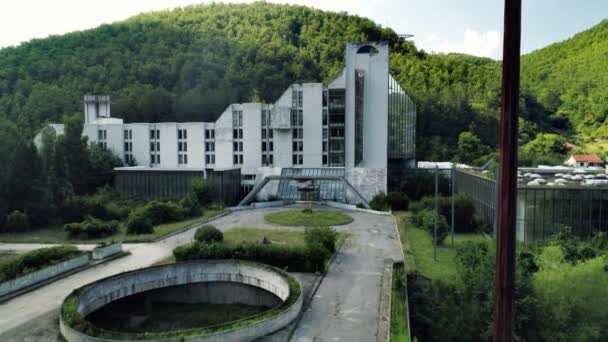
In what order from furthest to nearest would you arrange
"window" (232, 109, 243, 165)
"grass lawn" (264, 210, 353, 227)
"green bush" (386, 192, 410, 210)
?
"window" (232, 109, 243, 165) < "green bush" (386, 192, 410, 210) < "grass lawn" (264, 210, 353, 227)

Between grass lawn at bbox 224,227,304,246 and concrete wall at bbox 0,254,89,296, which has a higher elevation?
concrete wall at bbox 0,254,89,296

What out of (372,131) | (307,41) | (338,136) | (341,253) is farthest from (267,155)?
(307,41)

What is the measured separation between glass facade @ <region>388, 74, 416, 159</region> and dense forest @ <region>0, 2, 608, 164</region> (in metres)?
14.0

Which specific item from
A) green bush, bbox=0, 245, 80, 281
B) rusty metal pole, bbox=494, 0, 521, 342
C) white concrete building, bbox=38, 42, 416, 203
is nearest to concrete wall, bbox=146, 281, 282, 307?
green bush, bbox=0, 245, 80, 281

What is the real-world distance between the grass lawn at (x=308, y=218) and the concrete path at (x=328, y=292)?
4.73 metres

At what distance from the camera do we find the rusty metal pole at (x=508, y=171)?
15.2 feet

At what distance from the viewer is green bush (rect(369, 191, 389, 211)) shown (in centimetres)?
4972

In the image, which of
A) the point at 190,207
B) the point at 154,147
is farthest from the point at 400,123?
the point at 154,147

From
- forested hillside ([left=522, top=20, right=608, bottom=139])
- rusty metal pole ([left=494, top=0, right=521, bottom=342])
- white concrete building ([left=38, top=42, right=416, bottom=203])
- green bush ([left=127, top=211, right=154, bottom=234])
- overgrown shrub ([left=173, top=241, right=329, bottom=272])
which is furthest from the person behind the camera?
forested hillside ([left=522, top=20, right=608, bottom=139])

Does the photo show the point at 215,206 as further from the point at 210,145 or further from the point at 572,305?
the point at 572,305

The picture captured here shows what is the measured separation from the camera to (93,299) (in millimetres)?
19781

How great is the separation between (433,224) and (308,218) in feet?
42.2

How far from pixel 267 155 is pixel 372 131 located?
15154 millimetres

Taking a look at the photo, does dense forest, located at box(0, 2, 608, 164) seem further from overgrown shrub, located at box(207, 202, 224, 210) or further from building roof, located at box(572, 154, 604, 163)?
overgrown shrub, located at box(207, 202, 224, 210)
